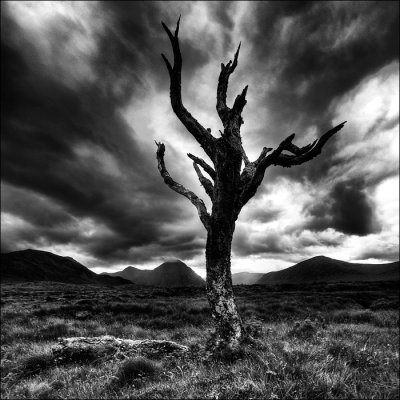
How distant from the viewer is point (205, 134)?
8.25 metres

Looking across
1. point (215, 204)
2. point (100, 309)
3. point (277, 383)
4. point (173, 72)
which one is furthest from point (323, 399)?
point (100, 309)

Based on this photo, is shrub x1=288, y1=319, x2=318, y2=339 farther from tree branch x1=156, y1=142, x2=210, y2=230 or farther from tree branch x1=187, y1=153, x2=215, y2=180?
tree branch x1=187, y1=153, x2=215, y2=180

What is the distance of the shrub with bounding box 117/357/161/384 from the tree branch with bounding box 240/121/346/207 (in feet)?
14.7

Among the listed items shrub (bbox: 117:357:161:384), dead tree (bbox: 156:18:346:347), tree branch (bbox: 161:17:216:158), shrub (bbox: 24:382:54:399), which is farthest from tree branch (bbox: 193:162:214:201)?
shrub (bbox: 24:382:54:399)

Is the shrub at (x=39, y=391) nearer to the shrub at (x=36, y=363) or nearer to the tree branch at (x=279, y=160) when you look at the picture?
the shrub at (x=36, y=363)

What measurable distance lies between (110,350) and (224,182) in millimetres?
5272

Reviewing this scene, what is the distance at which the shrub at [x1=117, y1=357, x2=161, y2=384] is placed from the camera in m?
5.44

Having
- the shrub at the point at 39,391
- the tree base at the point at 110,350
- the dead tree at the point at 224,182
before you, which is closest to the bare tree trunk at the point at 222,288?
the dead tree at the point at 224,182

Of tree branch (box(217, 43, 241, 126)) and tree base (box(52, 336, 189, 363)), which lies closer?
tree base (box(52, 336, 189, 363))

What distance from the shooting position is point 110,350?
768 centimetres

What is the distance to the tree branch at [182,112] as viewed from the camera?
26.7 feet

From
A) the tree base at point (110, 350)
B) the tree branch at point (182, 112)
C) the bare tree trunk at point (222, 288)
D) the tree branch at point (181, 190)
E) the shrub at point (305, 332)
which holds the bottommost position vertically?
the shrub at point (305, 332)

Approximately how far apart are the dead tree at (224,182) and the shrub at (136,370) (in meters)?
1.55

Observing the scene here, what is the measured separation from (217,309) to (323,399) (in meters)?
3.35
